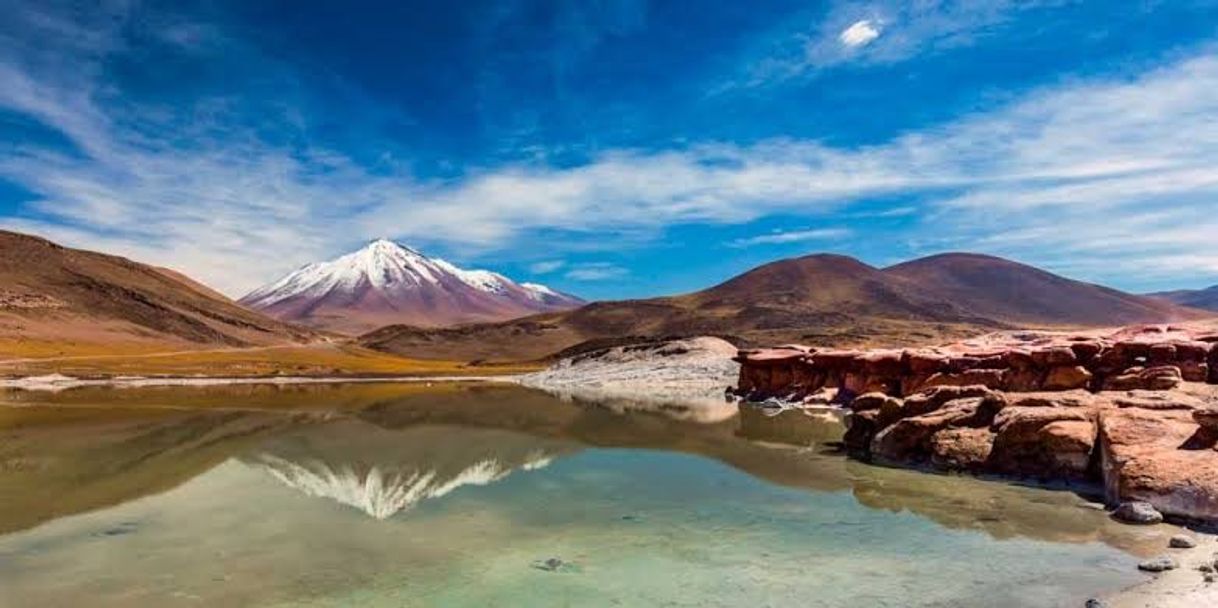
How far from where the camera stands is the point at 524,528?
21688 mm

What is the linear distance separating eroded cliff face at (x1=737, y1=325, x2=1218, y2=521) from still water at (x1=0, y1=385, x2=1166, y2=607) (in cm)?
175

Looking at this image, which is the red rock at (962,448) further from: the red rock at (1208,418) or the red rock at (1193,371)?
the red rock at (1193,371)

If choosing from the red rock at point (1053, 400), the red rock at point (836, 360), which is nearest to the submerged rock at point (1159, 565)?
the red rock at point (1053, 400)

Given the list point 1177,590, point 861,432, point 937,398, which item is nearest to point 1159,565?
point 1177,590

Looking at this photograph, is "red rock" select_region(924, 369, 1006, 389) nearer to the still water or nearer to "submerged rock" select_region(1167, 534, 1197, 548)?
the still water

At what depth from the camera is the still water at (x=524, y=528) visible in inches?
628

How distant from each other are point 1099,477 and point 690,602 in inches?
718

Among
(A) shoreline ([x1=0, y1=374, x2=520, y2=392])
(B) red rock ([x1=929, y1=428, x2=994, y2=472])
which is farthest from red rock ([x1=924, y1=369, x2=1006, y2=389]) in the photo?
(A) shoreline ([x1=0, y1=374, x2=520, y2=392])

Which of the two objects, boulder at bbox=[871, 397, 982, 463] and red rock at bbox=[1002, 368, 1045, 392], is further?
red rock at bbox=[1002, 368, 1045, 392]

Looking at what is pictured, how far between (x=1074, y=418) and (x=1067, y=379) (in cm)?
1701

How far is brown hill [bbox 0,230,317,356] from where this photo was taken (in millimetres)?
Answer: 143000

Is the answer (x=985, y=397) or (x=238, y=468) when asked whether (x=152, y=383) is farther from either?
(x=985, y=397)

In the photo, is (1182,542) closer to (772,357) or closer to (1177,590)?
(1177,590)

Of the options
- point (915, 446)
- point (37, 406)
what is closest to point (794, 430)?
point (915, 446)
